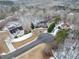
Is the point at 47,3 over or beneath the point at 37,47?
beneath

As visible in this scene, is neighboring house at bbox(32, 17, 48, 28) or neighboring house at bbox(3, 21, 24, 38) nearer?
neighboring house at bbox(3, 21, 24, 38)

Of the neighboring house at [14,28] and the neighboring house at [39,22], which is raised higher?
the neighboring house at [14,28]

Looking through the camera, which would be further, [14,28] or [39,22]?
[39,22]

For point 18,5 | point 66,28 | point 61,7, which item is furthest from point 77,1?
point 66,28

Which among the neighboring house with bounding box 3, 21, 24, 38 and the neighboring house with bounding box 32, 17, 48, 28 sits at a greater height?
the neighboring house with bounding box 3, 21, 24, 38

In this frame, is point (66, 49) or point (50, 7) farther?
point (50, 7)

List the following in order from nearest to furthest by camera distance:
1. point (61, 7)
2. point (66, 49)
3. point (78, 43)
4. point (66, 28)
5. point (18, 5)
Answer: point (66, 49)
point (78, 43)
point (66, 28)
point (61, 7)
point (18, 5)

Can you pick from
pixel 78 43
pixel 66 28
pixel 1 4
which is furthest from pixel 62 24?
pixel 1 4

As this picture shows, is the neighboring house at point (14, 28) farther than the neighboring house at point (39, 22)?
No

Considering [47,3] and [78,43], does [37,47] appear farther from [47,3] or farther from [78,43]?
[47,3]

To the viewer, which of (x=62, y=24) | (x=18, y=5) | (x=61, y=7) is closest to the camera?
(x=62, y=24)
